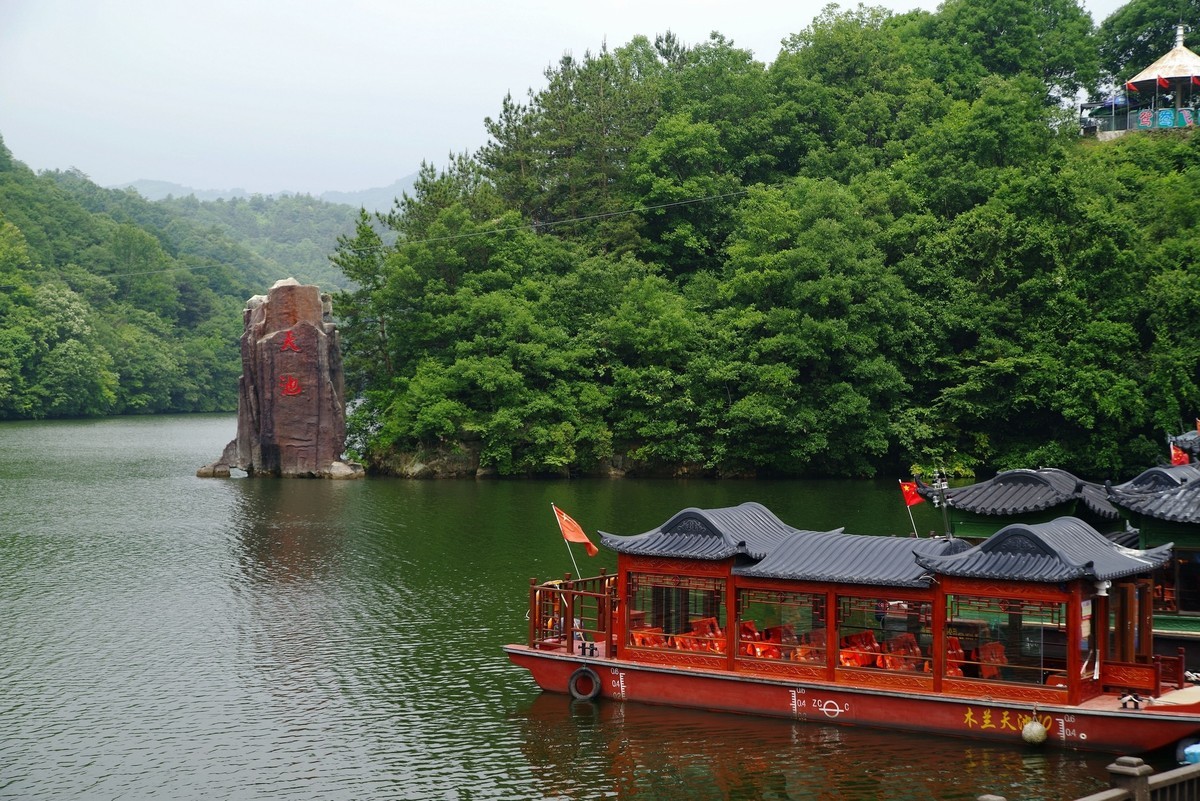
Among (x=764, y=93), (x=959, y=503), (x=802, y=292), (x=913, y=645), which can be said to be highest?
(x=764, y=93)

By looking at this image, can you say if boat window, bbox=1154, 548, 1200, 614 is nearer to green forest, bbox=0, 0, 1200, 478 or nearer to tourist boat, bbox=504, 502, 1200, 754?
tourist boat, bbox=504, 502, 1200, 754

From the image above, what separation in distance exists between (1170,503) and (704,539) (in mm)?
8679

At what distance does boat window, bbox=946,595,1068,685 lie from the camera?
17.5m

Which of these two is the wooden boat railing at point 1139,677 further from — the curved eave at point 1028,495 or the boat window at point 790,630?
the curved eave at point 1028,495

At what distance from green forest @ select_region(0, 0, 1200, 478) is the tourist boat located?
1191 inches

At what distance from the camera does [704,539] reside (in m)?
19.7

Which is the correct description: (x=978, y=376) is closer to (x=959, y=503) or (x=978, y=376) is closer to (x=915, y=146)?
(x=915, y=146)

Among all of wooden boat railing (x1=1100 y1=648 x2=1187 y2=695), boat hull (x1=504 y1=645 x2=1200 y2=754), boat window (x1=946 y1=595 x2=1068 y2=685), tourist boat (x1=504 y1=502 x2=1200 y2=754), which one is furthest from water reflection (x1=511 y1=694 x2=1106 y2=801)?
wooden boat railing (x1=1100 y1=648 x2=1187 y2=695)

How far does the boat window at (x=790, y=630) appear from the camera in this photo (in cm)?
1905

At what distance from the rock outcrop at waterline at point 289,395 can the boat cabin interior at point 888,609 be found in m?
33.0

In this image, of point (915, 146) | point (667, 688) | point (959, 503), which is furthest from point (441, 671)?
point (915, 146)

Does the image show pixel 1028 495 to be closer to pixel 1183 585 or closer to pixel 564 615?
pixel 1183 585

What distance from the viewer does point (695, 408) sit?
51875mm

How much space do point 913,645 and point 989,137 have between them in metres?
40.5
